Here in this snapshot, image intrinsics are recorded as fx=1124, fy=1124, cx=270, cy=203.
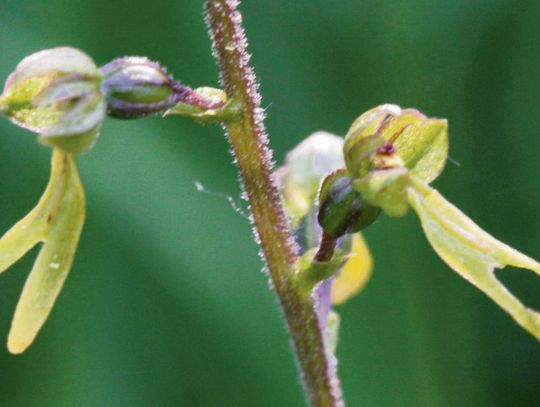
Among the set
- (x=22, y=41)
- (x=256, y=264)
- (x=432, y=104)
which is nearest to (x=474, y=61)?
(x=432, y=104)

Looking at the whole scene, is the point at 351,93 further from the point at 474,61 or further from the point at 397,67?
the point at 474,61

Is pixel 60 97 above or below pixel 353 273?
above

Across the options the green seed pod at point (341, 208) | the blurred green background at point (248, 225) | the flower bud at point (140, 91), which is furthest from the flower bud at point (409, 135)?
the blurred green background at point (248, 225)

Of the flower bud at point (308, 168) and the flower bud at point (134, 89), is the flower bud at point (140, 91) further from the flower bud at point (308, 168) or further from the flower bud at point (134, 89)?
the flower bud at point (308, 168)

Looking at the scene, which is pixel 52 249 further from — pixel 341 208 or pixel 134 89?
pixel 341 208

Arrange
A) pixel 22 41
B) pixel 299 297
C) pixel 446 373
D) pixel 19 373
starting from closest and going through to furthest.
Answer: pixel 299 297 → pixel 19 373 → pixel 446 373 → pixel 22 41

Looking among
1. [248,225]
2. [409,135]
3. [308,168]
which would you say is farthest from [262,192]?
[248,225]
